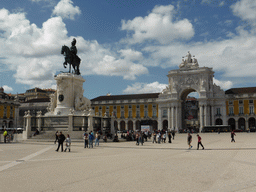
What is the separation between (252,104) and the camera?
250 ft

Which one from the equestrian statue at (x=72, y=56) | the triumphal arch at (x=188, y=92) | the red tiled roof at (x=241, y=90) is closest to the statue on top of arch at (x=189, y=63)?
the triumphal arch at (x=188, y=92)

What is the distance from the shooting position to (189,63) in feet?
276

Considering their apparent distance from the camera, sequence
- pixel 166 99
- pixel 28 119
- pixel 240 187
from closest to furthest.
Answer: pixel 240 187, pixel 28 119, pixel 166 99

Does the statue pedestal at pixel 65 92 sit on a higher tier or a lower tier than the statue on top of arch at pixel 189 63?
lower

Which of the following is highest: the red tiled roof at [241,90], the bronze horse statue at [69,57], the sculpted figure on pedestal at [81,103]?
the red tiled roof at [241,90]

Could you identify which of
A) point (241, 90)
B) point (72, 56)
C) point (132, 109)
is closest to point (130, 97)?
point (132, 109)

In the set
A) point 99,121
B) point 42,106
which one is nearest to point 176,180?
point 99,121

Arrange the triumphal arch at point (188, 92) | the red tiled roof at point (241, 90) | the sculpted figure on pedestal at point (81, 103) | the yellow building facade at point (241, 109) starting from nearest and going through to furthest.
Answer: the sculpted figure on pedestal at point (81, 103), the yellow building facade at point (241, 109), the triumphal arch at point (188, 92), the red tiled roof at point (241, 90)

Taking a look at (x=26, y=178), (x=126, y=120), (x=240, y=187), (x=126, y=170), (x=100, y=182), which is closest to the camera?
(x=240, y=187)

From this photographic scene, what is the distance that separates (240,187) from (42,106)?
8919 centimetres

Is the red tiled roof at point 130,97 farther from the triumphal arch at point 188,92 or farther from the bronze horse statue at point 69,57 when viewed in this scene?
the bronze horse statue at point 69,57

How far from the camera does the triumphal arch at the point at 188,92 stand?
7756 centimetres

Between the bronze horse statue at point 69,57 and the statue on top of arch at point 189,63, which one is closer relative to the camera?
the bronze horse statue at point 69,57

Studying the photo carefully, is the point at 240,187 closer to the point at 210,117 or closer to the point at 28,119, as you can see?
the point at 28,119
